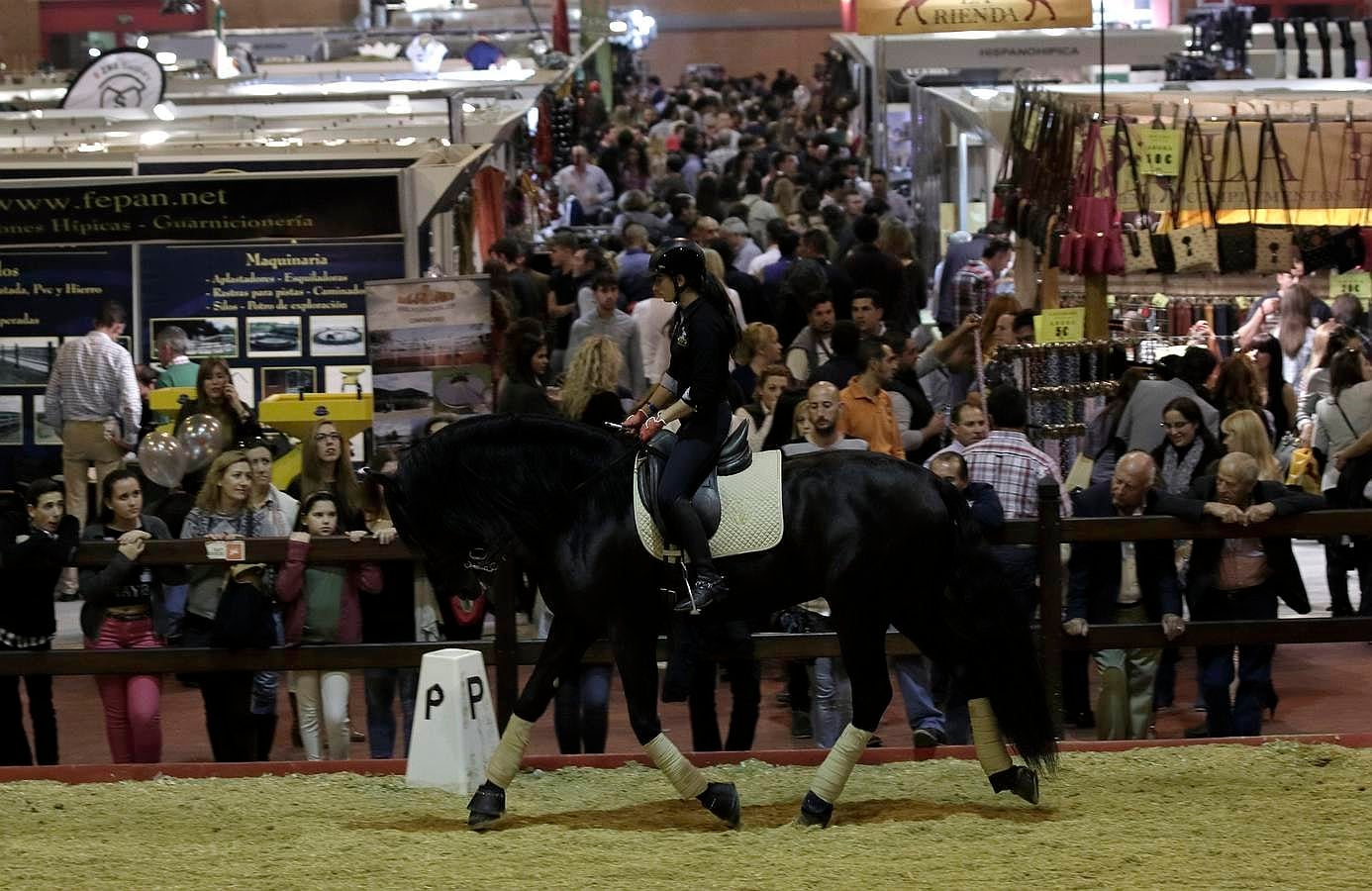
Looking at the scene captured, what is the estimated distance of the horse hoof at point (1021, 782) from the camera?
7.16m

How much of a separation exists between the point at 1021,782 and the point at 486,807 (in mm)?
1923

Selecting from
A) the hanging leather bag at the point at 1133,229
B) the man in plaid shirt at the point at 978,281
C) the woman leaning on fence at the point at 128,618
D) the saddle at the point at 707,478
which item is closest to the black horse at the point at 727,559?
the saddle at the point at 707,478

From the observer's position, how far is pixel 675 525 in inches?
278

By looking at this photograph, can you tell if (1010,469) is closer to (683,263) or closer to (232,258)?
(683,263)

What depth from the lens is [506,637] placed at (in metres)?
8.26

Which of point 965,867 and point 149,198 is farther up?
point 149,198

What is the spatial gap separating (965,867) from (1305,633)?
2.69m

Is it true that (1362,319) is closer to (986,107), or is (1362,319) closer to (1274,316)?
(1274,316)

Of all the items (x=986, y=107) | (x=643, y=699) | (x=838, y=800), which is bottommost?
(x=838, y=800)

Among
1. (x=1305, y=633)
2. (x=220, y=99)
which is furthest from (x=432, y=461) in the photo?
(x=220, y=99)

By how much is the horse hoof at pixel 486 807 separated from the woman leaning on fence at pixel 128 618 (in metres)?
2.07

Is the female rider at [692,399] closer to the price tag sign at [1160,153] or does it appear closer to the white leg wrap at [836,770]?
the white leg wrap at [836,770]

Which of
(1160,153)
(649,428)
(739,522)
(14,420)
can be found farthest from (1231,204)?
(14,420)

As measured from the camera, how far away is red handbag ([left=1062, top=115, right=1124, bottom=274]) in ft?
38.1
